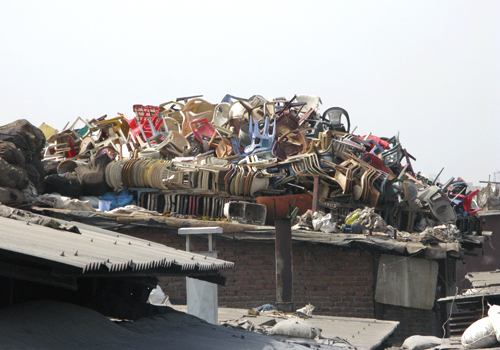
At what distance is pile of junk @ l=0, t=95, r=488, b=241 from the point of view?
1167 cm

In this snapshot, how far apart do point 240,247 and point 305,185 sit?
3227mm

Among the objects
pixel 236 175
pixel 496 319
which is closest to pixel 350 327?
pixel 496 319

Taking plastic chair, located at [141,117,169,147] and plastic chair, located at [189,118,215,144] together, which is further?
plastic chair, located at [189,118,215,144]

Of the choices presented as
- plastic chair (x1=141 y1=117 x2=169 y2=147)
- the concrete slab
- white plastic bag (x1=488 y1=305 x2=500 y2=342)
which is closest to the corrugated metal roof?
the concrete slab

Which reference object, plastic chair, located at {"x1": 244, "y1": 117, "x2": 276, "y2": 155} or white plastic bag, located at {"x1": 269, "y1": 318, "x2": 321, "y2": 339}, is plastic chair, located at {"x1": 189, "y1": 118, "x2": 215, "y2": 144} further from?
white plastic bag, located at {"x1": 269, "y1": 318, "x2": 321, "y2": 339}

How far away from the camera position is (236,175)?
12609 millimetres

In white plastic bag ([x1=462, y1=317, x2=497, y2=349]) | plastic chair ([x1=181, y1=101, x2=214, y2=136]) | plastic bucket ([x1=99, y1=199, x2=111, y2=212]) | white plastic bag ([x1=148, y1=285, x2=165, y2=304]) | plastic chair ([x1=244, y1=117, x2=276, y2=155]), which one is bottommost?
white plastic bag ([x1=148, y1=285, x2=165, y2=304])

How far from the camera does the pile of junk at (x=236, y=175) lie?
38.3ft

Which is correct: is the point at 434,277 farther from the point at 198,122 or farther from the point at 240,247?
the point at 198,122

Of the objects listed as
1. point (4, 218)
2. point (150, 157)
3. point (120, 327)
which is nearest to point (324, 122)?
point (150, 157)

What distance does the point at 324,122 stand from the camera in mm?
16984

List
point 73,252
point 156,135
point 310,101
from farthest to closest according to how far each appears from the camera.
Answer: point 310,101, point 156,135, point 73,252

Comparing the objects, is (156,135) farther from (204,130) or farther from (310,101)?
(310,101)

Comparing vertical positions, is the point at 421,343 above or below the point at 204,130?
below
